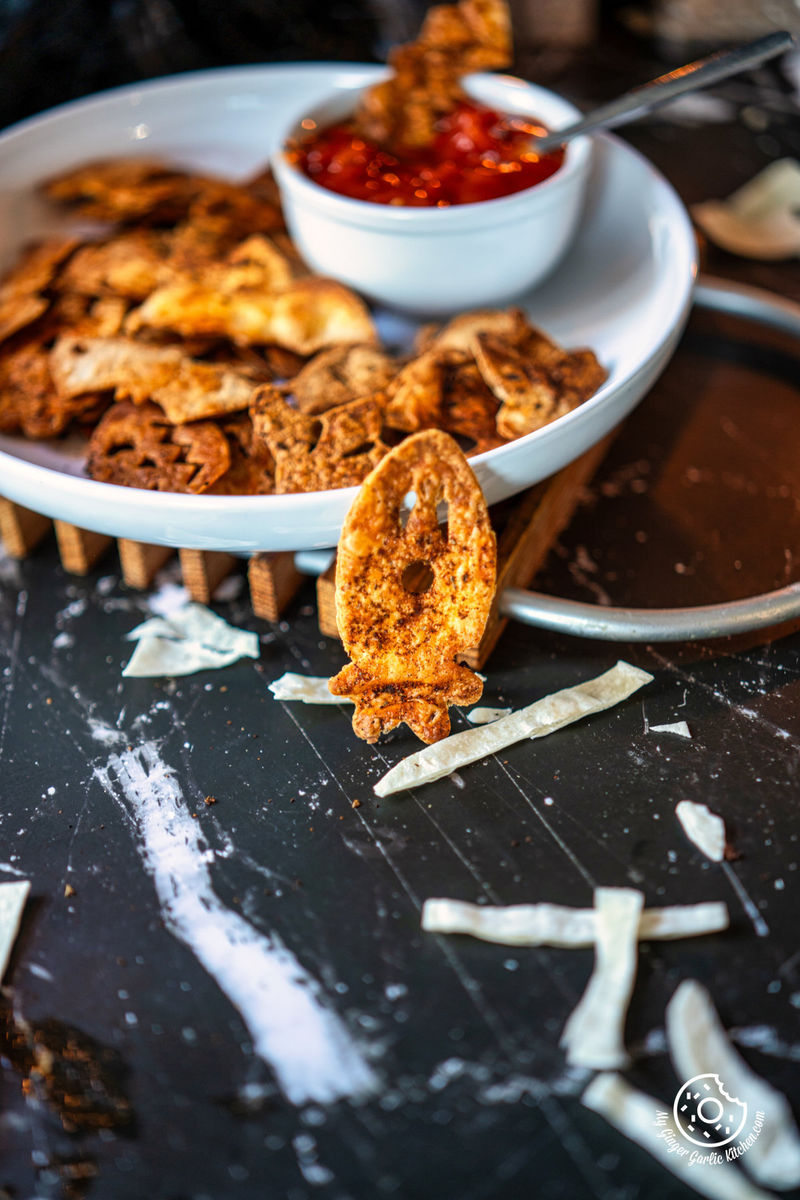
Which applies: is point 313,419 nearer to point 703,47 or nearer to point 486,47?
point 486,47

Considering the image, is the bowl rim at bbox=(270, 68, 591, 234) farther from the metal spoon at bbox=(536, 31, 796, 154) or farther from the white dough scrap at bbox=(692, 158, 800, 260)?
the white dough scrap at bbox=(692, 158, 800, 260)

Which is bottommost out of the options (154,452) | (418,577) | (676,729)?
(676,729)

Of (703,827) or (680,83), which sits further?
(680,83)

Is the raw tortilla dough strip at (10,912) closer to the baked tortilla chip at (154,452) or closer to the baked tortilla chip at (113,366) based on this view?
the baked tortilla chip at (154,452)

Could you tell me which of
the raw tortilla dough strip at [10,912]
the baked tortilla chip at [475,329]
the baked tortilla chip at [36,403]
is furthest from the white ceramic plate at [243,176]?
the raw tortilla dough strip at [10,912]

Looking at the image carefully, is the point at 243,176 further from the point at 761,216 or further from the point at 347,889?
the point at 347,889

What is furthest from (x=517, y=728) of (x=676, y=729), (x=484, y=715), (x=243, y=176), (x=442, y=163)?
(x=243, y=176)

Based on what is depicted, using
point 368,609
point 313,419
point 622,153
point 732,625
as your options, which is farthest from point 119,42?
point 732,625
